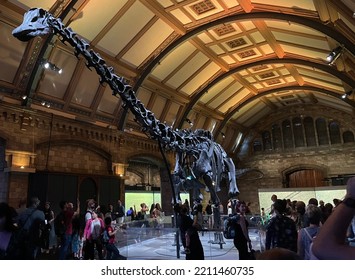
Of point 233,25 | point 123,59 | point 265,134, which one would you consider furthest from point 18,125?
point 265,134

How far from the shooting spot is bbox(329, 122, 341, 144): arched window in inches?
746

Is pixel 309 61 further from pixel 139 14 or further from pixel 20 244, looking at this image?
pixel 20 244

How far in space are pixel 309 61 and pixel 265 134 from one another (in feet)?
31.7

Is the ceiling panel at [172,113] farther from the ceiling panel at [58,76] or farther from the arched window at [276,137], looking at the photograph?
the arched window at [276,137]

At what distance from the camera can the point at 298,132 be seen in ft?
66.5

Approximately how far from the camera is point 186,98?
14977 mm

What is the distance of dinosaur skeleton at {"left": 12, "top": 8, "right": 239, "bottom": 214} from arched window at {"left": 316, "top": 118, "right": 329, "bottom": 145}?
13.5 metres

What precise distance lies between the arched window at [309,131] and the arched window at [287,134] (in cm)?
102

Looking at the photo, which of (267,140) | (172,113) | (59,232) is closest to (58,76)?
(59,232)

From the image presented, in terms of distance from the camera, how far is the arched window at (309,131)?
64.8ft

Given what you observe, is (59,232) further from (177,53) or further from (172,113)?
(172,113)

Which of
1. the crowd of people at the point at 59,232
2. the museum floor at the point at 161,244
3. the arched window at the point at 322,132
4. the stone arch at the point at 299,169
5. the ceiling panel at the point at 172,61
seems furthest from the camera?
the arched window at the point at 322,132

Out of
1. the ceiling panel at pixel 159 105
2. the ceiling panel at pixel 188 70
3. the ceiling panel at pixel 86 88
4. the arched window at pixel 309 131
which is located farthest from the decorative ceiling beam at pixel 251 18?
the arched window at pixel 309 131

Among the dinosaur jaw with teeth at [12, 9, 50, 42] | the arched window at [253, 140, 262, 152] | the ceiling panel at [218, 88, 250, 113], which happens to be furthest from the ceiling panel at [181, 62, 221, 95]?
the dinosaur jaw with teeth at [12, 9, 50, 42]
